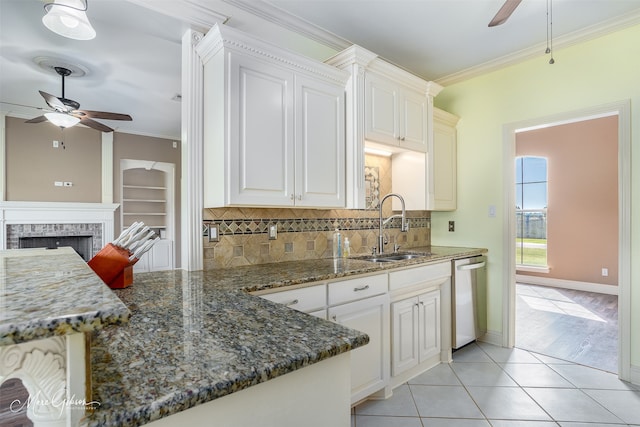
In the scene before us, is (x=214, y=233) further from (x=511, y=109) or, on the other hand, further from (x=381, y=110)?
(x=511, y=109)

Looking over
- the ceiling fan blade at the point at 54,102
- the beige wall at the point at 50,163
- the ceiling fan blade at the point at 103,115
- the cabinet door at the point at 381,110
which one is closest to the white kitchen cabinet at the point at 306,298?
the cabinet door at the point at 381,110

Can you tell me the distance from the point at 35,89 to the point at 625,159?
6193 millimetres

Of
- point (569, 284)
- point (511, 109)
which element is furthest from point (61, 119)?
point (569, 284)

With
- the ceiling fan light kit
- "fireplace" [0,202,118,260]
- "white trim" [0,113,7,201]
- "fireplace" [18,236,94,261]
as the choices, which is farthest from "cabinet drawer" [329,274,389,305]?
"white trim" [0,113,7,201]

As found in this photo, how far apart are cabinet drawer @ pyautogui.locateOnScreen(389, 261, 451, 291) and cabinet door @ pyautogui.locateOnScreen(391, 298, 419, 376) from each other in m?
0.13

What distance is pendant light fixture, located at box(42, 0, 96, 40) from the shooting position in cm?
163

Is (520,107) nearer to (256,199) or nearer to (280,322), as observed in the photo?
(256,199)

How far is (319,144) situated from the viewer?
230cm

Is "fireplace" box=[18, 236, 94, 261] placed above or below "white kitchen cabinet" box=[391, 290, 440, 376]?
above

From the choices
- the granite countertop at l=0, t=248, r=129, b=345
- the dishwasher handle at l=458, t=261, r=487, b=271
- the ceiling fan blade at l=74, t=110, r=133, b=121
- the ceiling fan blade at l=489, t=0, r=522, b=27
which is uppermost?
the ceiling fan blade at l=489, t=0, r=522, b=27

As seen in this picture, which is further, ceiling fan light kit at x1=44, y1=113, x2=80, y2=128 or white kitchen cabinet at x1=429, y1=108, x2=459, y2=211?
ceiling fan light kit at x1=44, y1=113, x2=80, y2=128

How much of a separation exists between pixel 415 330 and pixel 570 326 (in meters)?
2.32

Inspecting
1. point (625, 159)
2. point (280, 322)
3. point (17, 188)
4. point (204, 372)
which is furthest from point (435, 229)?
point (17, 188)

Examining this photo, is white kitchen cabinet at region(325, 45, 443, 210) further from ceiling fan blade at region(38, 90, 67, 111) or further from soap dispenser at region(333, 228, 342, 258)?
ceiling fan blade at region(38, 90, 67, 111)
